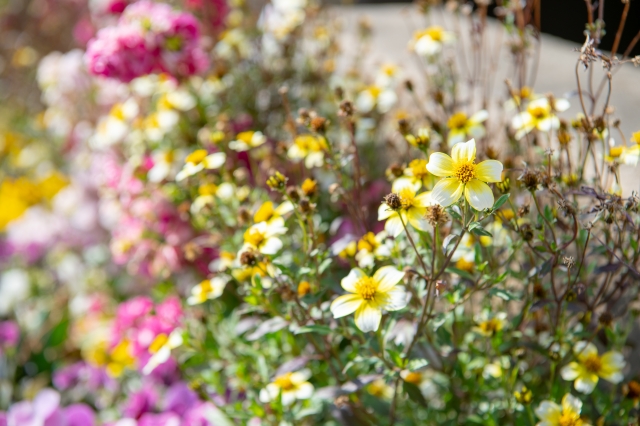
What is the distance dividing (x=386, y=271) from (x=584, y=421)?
0.33 meters

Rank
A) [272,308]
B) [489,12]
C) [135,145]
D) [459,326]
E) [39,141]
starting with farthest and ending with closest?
1. [39,141]
2. [489,12]
3. [135,145]
4. [459,326]
5. [272,308]

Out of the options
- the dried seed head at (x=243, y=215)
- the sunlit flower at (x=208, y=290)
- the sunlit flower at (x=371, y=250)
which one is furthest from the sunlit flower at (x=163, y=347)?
the sunlit flower at (x=371, y=250)

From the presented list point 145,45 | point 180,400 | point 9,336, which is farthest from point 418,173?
point 9,336

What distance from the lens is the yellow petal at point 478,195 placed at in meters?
0.56

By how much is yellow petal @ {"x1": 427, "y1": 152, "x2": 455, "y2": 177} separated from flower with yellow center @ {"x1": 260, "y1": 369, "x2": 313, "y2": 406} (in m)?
0.39

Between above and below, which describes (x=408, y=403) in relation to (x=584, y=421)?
below

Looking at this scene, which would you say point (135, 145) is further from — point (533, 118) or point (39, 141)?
point (39, 141)

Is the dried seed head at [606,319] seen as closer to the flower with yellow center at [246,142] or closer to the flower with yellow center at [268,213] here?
the flower with yellow center at [268,213]

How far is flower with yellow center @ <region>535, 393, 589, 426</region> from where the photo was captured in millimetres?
694

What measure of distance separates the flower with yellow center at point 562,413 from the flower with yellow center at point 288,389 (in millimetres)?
311

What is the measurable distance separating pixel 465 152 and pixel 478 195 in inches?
2.2

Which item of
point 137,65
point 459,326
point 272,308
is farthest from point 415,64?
point 272,308

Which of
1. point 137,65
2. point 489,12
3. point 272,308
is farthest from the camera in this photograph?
point 489,12

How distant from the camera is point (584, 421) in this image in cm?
73
